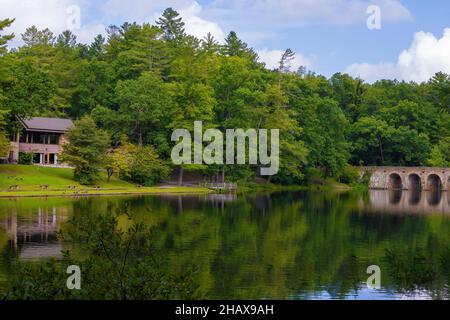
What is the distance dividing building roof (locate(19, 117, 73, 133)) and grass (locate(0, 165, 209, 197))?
719 centimetres

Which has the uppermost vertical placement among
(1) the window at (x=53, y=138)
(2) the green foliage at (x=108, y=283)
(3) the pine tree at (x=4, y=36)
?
(3) the pine tree at (x=4, y=36)

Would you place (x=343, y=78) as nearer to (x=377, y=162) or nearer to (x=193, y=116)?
(x=377, y=162)

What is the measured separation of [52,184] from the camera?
5956cm

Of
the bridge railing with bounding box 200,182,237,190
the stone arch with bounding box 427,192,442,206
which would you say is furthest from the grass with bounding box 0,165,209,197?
the stone arch with bounding box 427,192,442,206

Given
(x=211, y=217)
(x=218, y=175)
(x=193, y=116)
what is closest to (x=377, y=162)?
(x=218, y=175)

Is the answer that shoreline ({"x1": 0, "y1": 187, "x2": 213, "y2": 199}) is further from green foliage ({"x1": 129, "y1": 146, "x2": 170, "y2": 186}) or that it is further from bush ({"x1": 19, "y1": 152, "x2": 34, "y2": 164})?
bush ({"x1": 19, "y1": 152, "x2": 34, "y2": 164})

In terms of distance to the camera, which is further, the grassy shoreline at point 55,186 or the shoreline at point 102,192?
the grassy shoreline at point 55,186

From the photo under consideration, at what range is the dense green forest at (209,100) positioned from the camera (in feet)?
238

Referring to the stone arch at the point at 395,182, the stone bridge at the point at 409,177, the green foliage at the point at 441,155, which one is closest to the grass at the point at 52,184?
the stone bridge at the point at 409,177

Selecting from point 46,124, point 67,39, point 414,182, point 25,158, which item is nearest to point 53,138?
point 46,124

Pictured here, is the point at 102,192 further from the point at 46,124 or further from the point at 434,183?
the point at 434,183

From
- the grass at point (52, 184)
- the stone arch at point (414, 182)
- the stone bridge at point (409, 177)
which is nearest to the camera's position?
the grass at point (52, 184)

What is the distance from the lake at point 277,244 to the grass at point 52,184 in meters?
4.23

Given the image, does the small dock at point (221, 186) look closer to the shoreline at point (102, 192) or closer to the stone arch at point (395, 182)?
the shoreline at point (102, 192)
